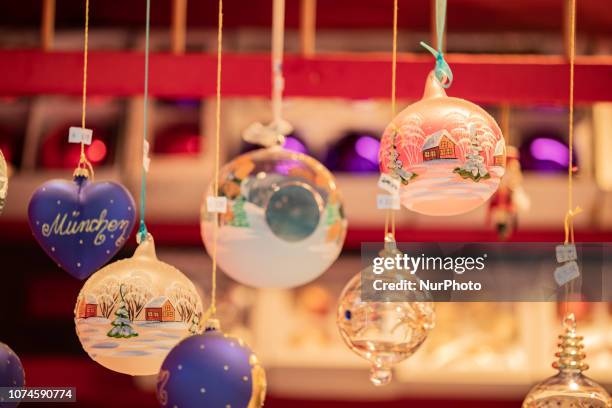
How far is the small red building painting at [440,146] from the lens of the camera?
71.4 inches

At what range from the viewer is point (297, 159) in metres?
1.90

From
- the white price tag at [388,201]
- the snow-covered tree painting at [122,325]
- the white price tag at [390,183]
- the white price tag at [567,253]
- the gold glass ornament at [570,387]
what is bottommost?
the gold glass ornament at [570,387]

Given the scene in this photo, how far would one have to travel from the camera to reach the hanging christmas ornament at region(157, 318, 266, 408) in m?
1.66

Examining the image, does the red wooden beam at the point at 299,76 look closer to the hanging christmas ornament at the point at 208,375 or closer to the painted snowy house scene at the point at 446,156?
the painted snowy house scene at the point at 446,156

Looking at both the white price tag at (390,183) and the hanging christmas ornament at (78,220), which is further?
the hanging christmas ornament at (78,220)

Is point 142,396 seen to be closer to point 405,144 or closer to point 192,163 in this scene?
point 192,163

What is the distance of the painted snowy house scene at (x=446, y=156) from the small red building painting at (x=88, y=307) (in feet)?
2.17

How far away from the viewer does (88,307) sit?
1861mm

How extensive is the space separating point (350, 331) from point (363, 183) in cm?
221

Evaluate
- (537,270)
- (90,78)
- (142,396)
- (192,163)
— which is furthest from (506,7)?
(142,396)

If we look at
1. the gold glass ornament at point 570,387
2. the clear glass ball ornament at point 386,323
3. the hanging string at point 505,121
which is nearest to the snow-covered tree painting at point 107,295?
the clear glass ball ornament at point 386,323

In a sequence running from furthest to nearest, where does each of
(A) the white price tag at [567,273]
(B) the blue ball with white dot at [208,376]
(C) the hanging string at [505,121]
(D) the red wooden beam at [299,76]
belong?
(C) the hanging string at [505,121] → (D) the red wooden beam at [299,76] → (A) the white price tag at [567,273] → (B) the blue ball with white dot at [208,376]

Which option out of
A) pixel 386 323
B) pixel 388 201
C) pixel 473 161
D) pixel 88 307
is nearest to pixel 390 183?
pixel 388 201

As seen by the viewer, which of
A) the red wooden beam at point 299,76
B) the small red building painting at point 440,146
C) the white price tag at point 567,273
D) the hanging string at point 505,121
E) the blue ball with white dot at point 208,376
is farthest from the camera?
the hanging string at point 505,121
